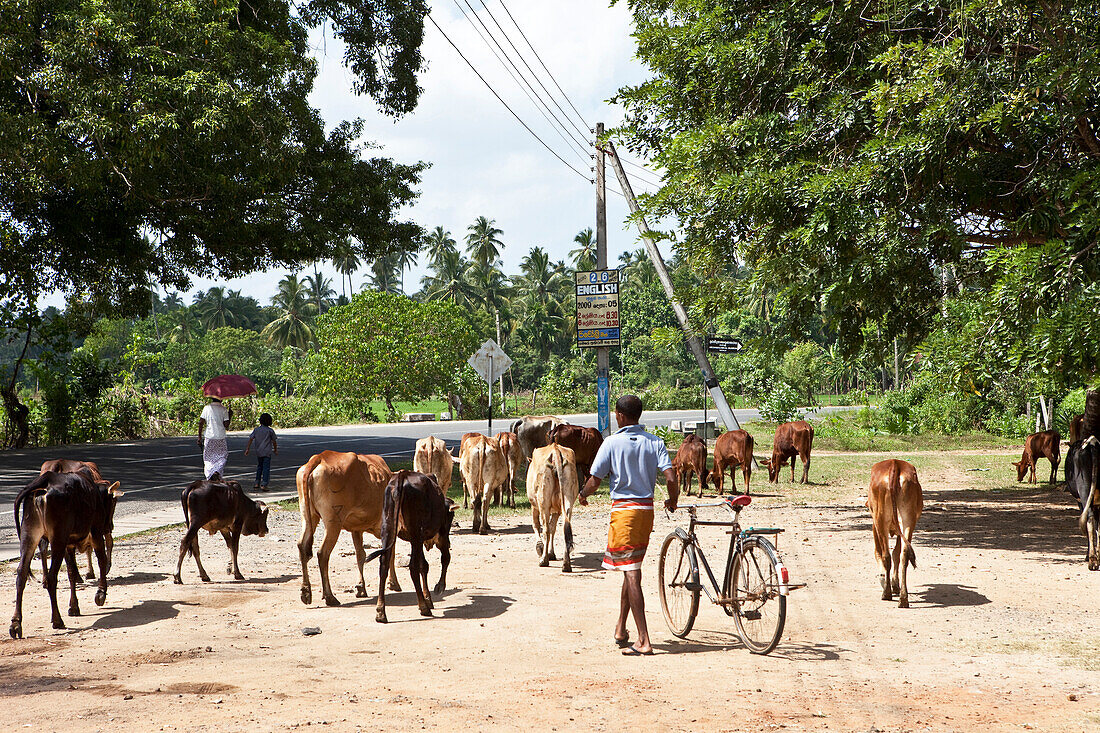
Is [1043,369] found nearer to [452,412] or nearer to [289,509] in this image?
[289,509]

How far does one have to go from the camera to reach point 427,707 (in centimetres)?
532

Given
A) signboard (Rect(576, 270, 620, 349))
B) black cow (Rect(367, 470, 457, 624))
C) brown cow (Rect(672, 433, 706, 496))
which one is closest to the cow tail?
black cow (Rect(367, 470, 457, 624))

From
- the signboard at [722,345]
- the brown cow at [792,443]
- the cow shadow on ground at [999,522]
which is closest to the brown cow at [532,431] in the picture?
the signboard at [722,345]

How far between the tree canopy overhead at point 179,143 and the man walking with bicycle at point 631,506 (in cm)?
1230

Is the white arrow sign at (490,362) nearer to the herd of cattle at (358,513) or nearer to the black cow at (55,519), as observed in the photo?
the herd of cattle at (358,513)

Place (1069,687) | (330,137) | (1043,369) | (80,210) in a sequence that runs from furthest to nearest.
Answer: (330,137) → (80,210) → (1043,369) → (1069,687)

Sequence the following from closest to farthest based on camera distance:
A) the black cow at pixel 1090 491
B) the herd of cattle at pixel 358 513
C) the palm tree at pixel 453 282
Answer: the herd of cattle at pixel 358 513, the black cow at pixel 1090 491, the palm tree at pixel 453 282

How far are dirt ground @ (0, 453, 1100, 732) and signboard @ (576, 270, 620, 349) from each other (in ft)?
36.7

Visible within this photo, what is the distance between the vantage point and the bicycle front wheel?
6.41m

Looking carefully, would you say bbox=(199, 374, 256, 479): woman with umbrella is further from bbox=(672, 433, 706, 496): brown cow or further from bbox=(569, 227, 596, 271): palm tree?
bbox=(569, 227, 596, 271): palm tree

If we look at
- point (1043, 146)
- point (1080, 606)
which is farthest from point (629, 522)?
point (1043, 146)

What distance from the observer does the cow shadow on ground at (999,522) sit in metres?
11.8

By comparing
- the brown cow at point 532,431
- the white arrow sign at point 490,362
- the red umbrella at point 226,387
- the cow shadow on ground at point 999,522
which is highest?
the white arrow sign at point 490,362

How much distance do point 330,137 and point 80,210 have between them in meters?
5.91
